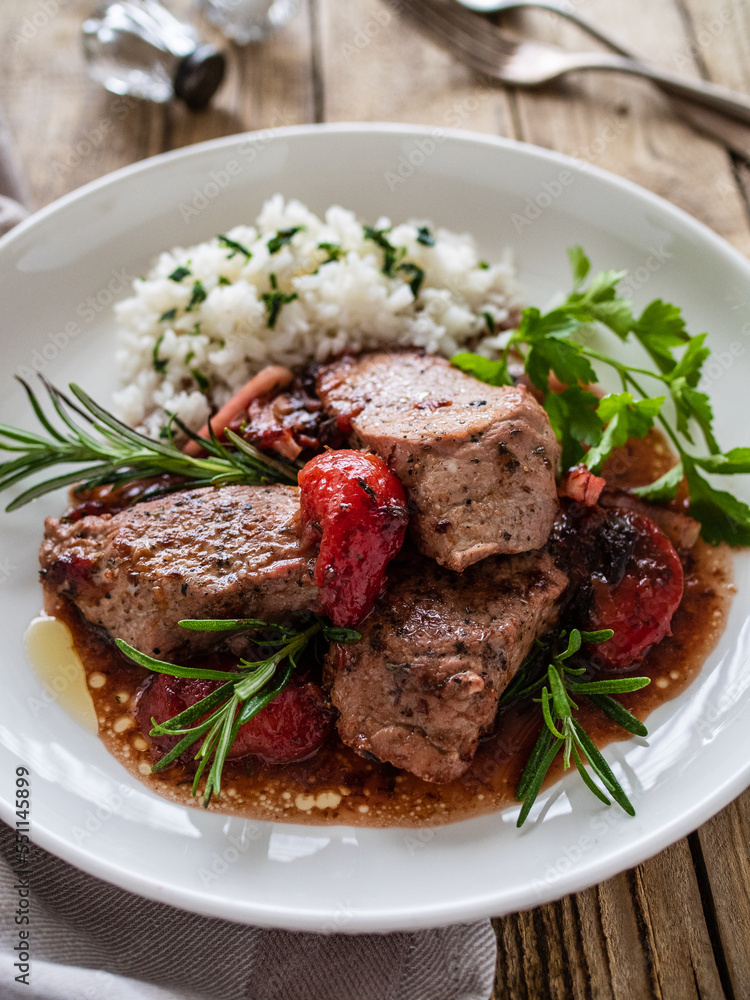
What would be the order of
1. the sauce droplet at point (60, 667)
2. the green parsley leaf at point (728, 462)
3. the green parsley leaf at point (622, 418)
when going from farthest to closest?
the green parsley leaf at point (728, 462) < the green parsley leaf at point (622, 418) < the sauce droplet at point (60, 667)

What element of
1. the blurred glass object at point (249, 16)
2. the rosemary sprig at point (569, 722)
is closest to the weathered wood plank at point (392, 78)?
the blurred glass object at point (249, 16)

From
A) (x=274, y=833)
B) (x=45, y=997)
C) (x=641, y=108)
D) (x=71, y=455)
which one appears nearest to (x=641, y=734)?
(x=274, y=833)

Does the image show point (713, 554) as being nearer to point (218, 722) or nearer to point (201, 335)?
point (218, 722)

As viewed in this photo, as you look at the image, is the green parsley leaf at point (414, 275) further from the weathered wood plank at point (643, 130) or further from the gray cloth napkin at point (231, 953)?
the gray cloth napkin at point (231, 953)

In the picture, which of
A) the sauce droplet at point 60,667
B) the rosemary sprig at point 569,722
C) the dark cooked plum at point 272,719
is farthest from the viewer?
Result: the sauce droplet at point 60,667

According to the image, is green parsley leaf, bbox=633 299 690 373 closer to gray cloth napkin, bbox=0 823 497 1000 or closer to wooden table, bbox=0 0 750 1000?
wooden table, bbox=0 0 750 1000

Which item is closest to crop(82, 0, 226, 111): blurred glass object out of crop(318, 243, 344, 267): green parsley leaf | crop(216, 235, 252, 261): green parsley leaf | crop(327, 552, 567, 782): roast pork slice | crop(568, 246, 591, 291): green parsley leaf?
crop(216, 235, 252, 261): green parsley leaf

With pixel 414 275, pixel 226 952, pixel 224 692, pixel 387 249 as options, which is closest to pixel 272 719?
pixel 224 692

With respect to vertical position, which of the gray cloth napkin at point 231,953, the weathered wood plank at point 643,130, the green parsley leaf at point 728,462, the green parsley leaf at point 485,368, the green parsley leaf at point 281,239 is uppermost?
the weathered wood plank at point 643,130
